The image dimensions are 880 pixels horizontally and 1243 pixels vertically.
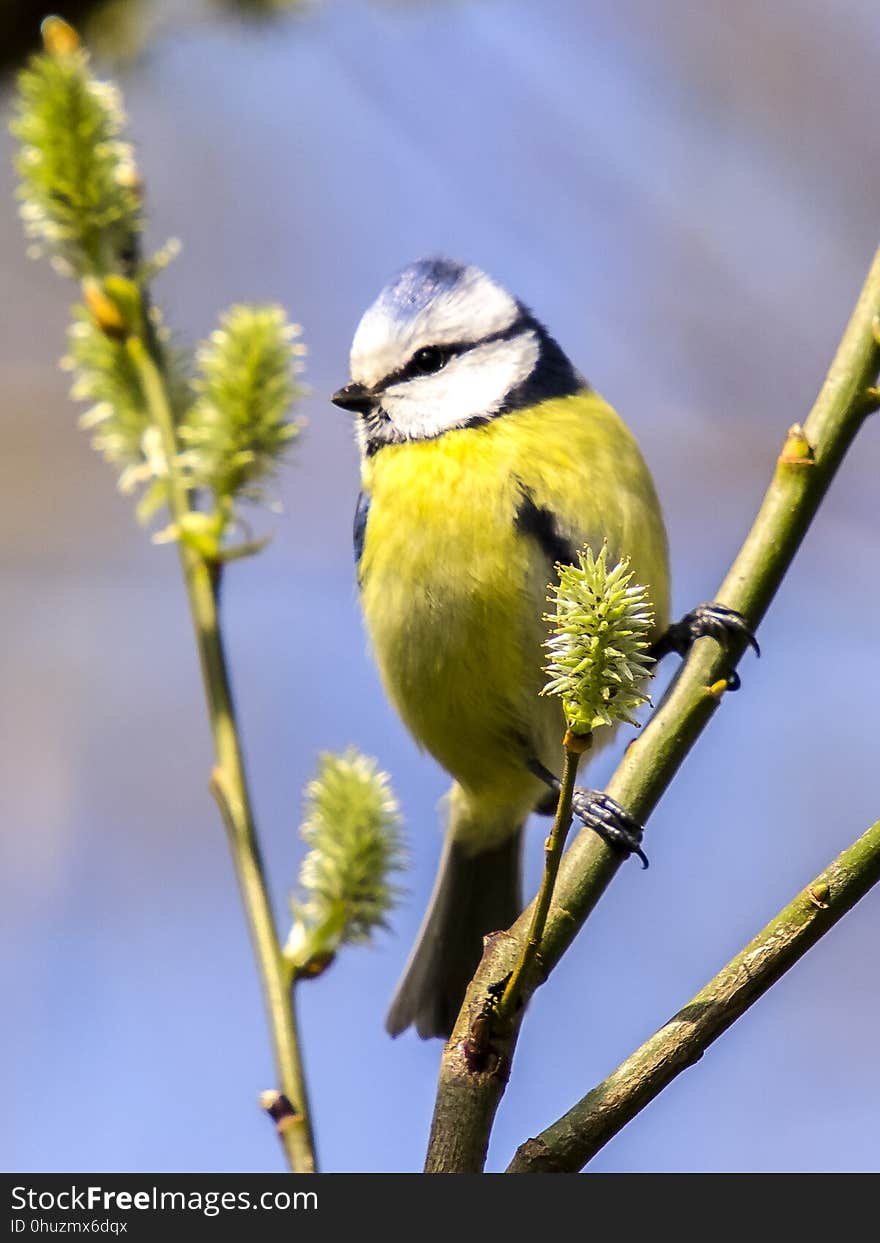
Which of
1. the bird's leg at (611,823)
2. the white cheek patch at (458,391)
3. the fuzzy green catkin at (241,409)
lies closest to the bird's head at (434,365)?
the white cheek patch at (458,391)

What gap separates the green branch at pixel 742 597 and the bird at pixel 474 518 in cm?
51

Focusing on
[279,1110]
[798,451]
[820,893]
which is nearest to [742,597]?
[798,451]

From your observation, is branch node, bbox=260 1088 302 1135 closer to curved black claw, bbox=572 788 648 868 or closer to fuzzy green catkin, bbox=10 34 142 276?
curved black claw, bbox=572 788 648 868

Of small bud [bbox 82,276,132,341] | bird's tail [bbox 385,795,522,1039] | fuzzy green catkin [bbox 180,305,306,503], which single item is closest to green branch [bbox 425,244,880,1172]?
fuzzy green catkin [bbox 180,305,306,503]

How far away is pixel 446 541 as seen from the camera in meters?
1.97

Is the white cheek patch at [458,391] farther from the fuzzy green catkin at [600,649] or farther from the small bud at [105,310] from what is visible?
the fuzzy green catkin at [600,649]

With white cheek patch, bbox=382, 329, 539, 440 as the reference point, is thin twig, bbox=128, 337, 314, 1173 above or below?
below

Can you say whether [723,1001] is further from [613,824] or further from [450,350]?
[450,350]

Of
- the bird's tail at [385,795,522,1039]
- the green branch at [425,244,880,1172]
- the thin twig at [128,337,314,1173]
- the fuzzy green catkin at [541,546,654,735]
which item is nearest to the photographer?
the fuzzy green catkin at [541,546,654,735]

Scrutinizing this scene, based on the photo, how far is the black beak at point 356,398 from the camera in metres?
2.20

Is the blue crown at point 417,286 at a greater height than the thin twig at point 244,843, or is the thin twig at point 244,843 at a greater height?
the blue crown at point 417,286

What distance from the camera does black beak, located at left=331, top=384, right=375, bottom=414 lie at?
86.6 inches
